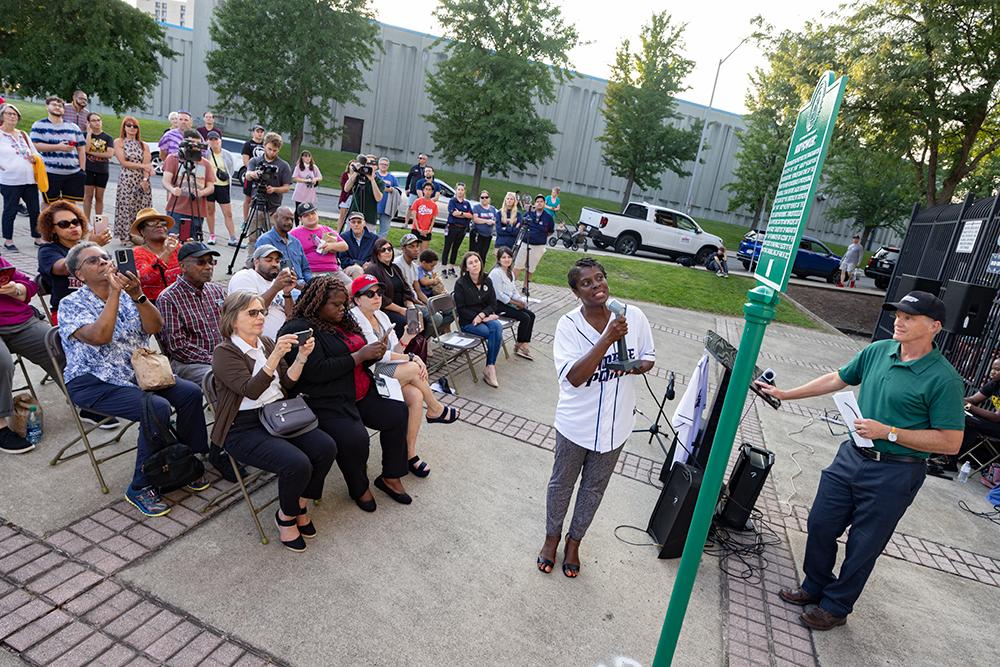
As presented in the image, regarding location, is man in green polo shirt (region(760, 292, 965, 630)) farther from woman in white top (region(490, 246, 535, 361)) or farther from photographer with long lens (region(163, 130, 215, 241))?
photographer with long lens (region(163, 130, 215, 241))

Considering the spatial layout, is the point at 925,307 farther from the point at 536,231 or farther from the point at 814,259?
the point at 814,259

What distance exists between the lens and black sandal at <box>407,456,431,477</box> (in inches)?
187

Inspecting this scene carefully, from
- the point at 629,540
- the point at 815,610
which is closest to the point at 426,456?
the point at 629,540

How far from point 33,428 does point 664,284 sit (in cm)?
1379

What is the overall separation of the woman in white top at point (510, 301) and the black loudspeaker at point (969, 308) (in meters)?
5.07

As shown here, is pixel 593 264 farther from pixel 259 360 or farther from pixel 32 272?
pixel 32 272

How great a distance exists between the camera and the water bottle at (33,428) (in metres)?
4.32

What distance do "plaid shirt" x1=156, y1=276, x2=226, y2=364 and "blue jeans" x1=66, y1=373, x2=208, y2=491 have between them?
0.55 metres

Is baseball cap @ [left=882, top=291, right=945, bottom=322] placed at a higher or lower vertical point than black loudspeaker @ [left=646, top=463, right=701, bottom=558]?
higher

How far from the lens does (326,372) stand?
3939 mm

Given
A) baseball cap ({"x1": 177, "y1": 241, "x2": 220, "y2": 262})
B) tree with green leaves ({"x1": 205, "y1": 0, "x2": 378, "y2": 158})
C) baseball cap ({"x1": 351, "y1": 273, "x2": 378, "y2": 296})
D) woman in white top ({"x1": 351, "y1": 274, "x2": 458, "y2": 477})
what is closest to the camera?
baseball cap ({"x1": 177, "y1": 241, "x2": 220, "y2": 262})

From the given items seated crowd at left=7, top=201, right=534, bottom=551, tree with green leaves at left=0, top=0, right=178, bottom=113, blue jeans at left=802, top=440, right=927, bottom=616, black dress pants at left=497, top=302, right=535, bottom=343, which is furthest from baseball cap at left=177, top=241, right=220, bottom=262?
tree with green leaves at left=0, top=0, right=178, bottom=113

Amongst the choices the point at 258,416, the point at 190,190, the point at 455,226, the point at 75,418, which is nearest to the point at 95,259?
the point at 75,418

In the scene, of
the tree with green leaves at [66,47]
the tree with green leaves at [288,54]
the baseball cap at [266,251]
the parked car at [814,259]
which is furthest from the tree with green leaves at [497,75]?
the baseball cap at [266,251]
